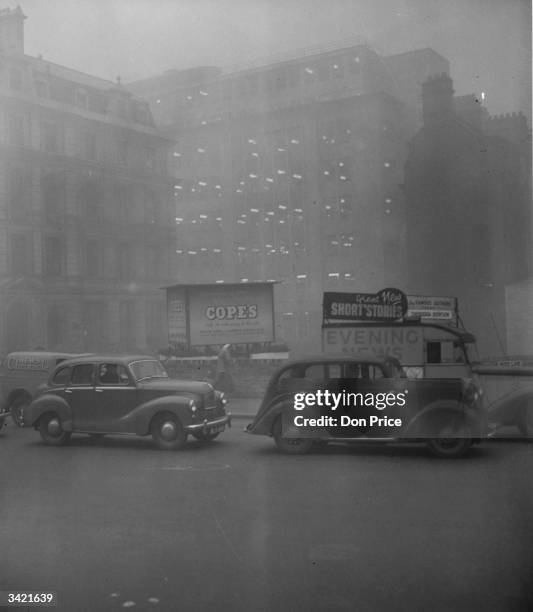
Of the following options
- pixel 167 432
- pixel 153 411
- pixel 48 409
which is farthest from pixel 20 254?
pixel 167 432

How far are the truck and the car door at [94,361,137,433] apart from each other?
8.25 feet

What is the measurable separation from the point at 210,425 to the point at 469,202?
105 inches

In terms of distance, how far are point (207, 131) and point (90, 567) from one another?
2.23 meters

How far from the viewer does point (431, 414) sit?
307 centimetres

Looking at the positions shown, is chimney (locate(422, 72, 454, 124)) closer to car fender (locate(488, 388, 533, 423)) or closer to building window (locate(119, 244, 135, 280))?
car fender (locate(488, 388, 533, 423))

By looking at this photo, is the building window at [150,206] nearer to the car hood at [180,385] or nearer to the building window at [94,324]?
the building window at [94,324]

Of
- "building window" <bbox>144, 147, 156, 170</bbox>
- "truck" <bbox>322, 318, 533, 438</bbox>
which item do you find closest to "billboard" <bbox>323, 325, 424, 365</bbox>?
"truck" <bbox>322, 318, 533, 438</bbox>

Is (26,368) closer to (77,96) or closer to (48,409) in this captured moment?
(48,409)

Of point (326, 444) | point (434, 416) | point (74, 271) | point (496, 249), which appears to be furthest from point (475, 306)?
point (74, 271)

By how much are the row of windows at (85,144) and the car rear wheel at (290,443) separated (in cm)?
152

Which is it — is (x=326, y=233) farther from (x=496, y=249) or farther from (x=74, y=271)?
(x=74, y=271)

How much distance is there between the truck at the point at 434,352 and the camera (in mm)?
3062

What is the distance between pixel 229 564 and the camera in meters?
3.09

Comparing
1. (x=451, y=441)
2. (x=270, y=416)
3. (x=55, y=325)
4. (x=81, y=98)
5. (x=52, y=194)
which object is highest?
(x=81, y=98)
